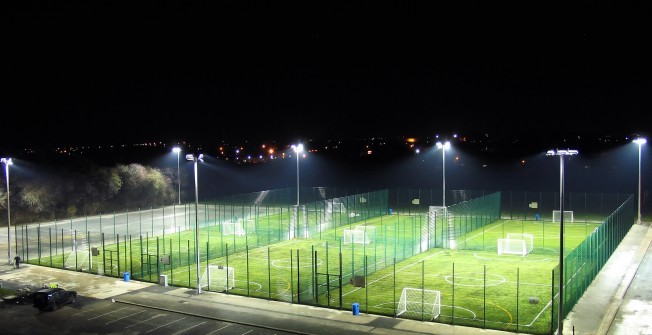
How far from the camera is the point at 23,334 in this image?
75.3 ft

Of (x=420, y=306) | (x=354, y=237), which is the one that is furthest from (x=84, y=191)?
(x=420, y=306)

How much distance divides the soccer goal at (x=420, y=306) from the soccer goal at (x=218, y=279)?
8.69 meters

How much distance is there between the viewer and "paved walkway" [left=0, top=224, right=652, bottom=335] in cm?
2300

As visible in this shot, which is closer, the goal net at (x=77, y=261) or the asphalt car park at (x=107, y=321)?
the asphalt car park at (x=107, y=321)

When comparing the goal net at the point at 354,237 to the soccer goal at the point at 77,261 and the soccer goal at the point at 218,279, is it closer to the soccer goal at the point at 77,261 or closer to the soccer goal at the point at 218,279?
the soccer goal at the point at 218,279

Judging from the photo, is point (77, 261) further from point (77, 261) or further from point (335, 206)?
point (335, 206)

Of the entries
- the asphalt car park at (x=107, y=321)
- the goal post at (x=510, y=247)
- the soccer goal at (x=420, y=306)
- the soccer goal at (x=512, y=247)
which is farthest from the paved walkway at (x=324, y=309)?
the goal post at (x=510, y=247)

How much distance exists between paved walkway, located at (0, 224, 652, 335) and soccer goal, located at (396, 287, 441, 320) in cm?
80

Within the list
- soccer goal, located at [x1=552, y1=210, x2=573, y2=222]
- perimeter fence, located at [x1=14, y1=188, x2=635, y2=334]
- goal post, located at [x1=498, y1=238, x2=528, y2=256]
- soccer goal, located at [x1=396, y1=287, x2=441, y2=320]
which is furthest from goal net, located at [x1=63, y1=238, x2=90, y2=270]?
soccer goal, located at [x1=552, y1=210, x2=573, y2=222]

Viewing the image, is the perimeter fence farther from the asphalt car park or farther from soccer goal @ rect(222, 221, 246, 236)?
the asphalt car park

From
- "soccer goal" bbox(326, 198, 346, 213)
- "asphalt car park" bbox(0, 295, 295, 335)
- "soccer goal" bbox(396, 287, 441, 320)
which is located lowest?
"asphalt car park" bbox(0, 295, 295, 335)

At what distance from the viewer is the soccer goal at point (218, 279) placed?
2955cm

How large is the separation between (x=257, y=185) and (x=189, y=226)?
36630mm

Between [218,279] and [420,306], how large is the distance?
10289mm
